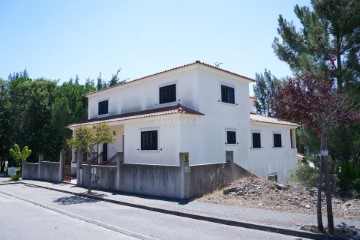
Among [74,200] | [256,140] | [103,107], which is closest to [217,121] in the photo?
[256,140]

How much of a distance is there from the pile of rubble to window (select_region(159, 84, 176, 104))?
7.08m

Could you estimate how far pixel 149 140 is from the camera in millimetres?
17828

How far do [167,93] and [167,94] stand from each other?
A: 63 mm

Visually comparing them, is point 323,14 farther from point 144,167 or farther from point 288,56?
point 144,167

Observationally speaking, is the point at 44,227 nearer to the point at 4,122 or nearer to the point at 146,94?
the point at 146,94

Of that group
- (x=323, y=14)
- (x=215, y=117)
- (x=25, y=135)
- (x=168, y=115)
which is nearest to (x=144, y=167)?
(x=168, y=115)

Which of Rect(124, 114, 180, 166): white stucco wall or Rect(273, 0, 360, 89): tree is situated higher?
Rect(273, 0, 360, 89): tree

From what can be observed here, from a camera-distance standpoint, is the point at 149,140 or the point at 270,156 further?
the point at 270,156

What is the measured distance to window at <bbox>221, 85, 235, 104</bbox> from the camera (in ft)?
62.5

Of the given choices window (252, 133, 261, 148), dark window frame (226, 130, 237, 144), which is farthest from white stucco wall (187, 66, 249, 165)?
window (252, 133, 261, 148)

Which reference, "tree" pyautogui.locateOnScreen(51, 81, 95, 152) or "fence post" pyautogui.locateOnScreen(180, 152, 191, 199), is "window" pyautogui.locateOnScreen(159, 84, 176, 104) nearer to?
"fence post" pyautogui.locateOnScreen(180, 152, 191, 199)

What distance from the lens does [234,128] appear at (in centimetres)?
1953

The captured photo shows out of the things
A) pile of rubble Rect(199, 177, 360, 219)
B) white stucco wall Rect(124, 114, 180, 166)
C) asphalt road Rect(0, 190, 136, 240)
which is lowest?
asphalt road Rect(0, 190, 136, 240)

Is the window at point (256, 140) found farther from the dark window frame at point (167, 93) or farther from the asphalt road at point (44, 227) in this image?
the asphalt road at point (44, 227)
